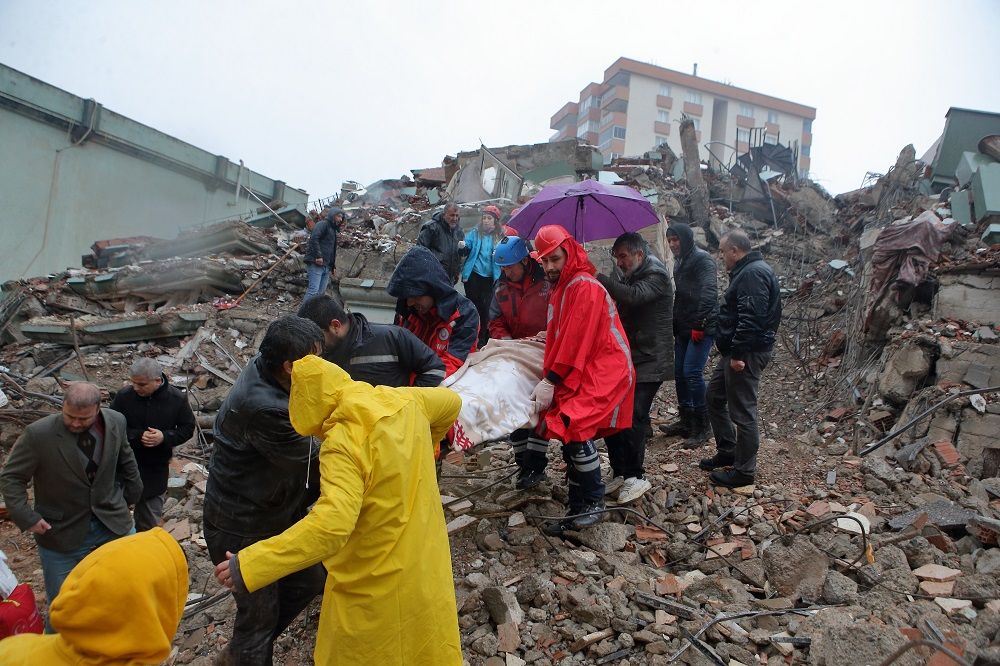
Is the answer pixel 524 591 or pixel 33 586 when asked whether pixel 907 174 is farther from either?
pixel 33 586

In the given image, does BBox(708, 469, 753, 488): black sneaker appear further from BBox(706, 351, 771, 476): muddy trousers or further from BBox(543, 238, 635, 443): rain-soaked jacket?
BBox(543, 238, 635, 443): rain-soaked jacket

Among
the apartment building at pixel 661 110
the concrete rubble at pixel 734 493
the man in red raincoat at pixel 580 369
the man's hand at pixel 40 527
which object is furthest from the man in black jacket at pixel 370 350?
the apartment building at pixel 661 110

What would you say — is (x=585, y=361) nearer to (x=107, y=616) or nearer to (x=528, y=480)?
(x=528, y=480)

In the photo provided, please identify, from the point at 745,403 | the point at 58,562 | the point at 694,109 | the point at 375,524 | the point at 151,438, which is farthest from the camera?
the point at 694,109

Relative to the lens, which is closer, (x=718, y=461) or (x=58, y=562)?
(x=58, y=562)

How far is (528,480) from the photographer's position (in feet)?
13.4

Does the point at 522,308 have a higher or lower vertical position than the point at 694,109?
lower

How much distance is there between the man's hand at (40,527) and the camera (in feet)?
10.3

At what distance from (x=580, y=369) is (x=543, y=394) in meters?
0.27

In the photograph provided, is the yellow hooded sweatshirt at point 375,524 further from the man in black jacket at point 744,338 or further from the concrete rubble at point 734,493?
the man in black jacket at point 744,338

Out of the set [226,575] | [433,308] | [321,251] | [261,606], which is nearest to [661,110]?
[321,251]

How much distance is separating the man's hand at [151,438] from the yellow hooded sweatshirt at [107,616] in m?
2.60

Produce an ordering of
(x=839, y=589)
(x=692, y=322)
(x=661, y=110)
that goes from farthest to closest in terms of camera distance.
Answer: (x=661, y=110) → (x=692, y=322) → (x=839, y=589)

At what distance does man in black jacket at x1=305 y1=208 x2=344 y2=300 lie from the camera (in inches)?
336
